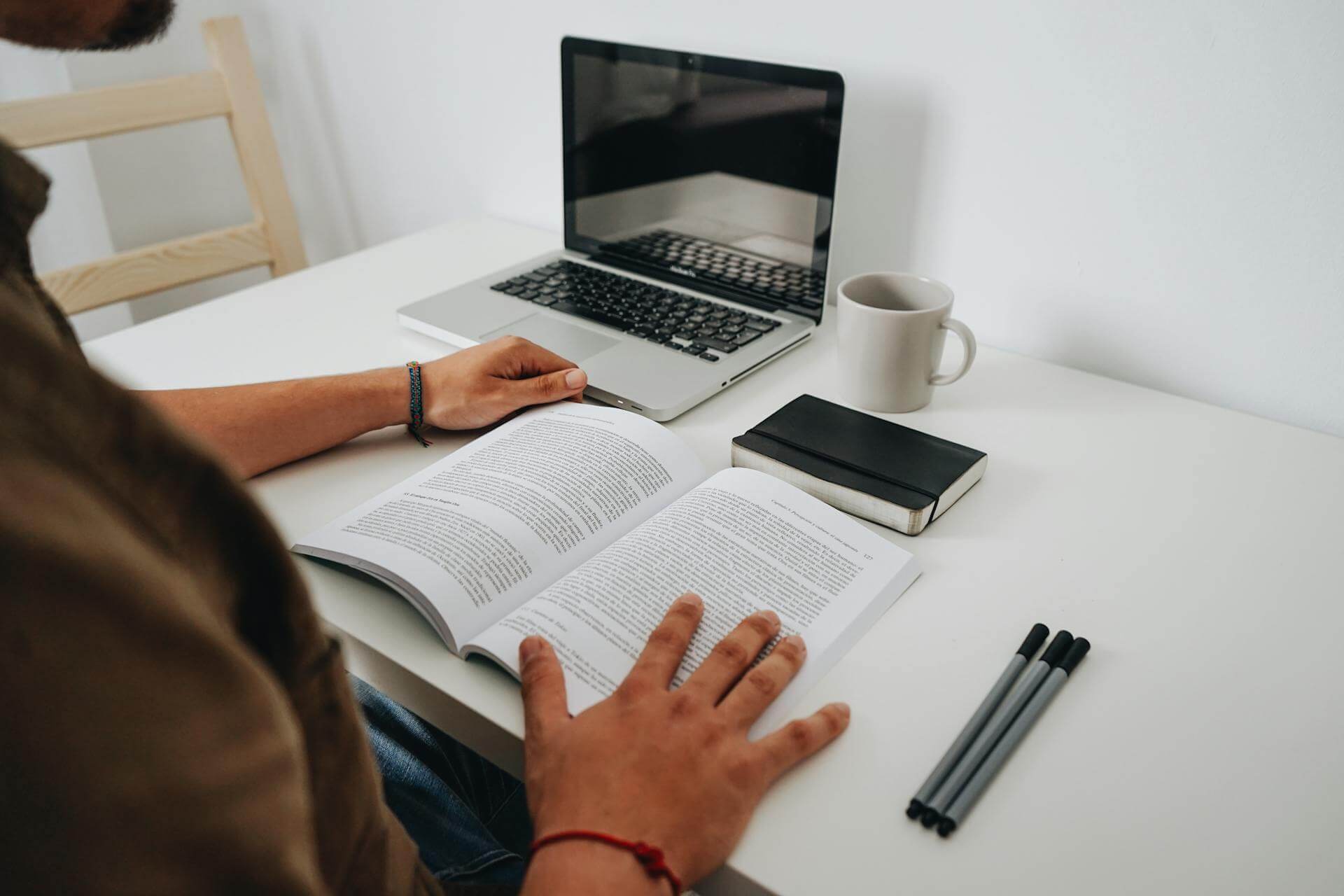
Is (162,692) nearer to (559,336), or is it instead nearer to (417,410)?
(417,410)

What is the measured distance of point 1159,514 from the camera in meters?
0.74

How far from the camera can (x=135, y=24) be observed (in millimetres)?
648

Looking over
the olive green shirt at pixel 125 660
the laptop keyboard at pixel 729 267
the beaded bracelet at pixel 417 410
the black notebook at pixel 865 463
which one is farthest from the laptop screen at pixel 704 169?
the olive green shirt at pixel 125 660

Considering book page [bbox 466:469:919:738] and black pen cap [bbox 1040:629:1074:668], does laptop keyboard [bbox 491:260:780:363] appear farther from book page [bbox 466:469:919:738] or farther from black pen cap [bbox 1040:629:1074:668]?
black pen cap [bbox 1040:629:1074:668]

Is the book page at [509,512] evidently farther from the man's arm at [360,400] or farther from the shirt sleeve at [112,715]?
the shirt sleeve at [112,715]

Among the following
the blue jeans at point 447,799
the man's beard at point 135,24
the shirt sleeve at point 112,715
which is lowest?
the blue jeans at point 447,799

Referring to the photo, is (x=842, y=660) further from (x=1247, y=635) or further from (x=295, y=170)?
(x=295, y=170)

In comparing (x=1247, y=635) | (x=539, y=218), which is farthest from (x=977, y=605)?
(x=539, y=218)

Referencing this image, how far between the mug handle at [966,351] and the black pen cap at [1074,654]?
1.01 feet

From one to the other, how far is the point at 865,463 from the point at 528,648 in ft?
1.05

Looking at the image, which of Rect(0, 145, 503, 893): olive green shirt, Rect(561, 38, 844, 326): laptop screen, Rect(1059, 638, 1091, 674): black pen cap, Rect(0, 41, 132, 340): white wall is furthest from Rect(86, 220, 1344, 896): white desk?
Rect(0, 41, 132, 340): white wall

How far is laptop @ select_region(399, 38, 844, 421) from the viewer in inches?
37.4

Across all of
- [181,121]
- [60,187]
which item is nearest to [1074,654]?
[181,121]

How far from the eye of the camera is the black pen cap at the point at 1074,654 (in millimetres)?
592
